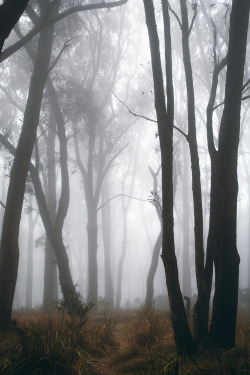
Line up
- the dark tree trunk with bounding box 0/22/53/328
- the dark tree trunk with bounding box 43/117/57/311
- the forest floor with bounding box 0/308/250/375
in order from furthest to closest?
the dark tree trunk with bounding box 43/117/57/311 → the dark tree trunk with bounding box 0/22/53/328 → the forest floor with bounding box 0/308/250/375

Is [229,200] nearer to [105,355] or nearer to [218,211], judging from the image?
[218,211]

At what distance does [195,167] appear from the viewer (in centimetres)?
493

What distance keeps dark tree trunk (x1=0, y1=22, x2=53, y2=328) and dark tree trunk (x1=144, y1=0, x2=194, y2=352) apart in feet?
11.2

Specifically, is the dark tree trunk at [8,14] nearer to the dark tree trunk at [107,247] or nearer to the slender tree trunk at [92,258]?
the slender tree trunk at [92,258]

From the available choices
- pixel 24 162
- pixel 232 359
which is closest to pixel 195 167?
pixel 232 359

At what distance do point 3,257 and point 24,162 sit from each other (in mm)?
2129

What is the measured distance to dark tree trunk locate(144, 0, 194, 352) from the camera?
4.01m

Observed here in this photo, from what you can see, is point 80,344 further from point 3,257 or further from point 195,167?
point 195,167

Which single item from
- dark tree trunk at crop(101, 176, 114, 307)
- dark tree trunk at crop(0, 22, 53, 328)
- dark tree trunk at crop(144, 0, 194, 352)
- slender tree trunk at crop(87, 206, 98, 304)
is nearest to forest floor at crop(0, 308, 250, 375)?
dark tree trunk at crop(144, 0, 194, 352)

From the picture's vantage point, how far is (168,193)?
4258 millimetres

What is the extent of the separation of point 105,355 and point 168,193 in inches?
106

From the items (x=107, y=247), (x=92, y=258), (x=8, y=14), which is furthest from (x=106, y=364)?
(x=107, y=247)

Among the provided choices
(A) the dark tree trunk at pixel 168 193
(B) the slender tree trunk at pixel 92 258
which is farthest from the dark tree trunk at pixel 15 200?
(B) the slender tree trunk at pixel 92 258

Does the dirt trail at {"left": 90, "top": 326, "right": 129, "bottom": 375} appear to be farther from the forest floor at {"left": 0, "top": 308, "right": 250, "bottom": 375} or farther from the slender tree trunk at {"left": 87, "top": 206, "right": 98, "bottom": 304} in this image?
the slender tree trunk at {"left": 87, "top": 206, "right": 98, "bottom": 304}
